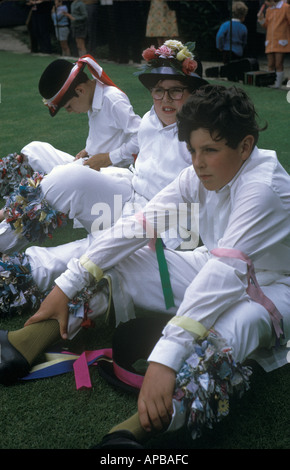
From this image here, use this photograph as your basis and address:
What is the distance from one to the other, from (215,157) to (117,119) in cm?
171

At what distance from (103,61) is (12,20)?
6.94m

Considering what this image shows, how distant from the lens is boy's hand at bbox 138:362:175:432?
69.0 inches

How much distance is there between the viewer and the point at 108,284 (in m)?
2.34

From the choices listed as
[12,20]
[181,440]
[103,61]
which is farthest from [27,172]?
[12,20]

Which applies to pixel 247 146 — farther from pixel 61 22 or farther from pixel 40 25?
pixel 40 25

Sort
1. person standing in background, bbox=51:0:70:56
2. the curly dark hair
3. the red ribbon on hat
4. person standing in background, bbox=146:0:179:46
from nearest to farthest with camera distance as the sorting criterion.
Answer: the curly dark hair
the red ribbon on hat
person standing in background, bbox=146:0:179:46
person standing in background, bbox=51:0:70:56

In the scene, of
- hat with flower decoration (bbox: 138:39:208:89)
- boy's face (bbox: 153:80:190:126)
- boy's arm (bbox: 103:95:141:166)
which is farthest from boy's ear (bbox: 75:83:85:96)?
boy's face (bbox: 153:80:190:126)

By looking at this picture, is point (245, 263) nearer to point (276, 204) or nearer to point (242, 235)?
point (242, 235)

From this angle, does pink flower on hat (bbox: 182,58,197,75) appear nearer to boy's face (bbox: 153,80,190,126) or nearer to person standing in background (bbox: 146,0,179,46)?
boy's face (bbox: 153,80,190,126)

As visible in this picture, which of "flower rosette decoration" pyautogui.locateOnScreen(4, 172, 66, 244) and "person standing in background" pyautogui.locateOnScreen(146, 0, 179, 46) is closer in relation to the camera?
"flower rosette decoration" pyautogui.locateOnScreen(4, 172, 66, 244)

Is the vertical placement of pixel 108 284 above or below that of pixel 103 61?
above

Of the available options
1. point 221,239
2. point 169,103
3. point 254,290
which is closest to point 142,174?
point 169,103

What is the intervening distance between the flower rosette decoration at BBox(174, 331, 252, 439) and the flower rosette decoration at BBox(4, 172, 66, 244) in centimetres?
127

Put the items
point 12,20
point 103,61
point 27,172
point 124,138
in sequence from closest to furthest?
point 124,138, point 27,172, point 103,61, point 12,20
